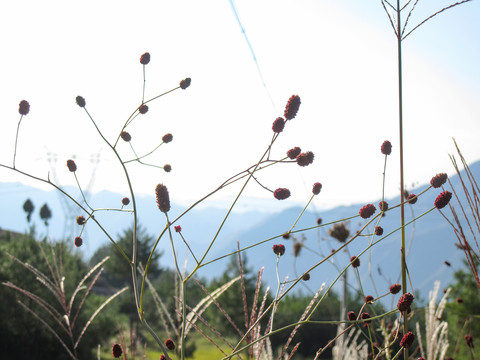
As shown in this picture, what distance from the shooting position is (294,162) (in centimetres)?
73

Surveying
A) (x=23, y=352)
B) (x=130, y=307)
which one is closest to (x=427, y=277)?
(x=130, y=307)

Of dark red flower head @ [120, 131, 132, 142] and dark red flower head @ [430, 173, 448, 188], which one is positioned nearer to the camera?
dark red flower head @ [430, 173, 448, 188]

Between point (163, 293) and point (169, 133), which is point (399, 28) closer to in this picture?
point (169, 133)

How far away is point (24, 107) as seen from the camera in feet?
2.85

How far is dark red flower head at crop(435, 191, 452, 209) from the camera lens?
754 millimetres

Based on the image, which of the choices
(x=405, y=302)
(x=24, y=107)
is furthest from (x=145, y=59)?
(x=405, y=302)

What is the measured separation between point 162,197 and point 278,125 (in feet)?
0.66

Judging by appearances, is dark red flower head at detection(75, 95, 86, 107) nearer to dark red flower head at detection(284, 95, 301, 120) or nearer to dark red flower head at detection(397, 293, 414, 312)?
dark red flower head at detection(284, 95, 301, 120)

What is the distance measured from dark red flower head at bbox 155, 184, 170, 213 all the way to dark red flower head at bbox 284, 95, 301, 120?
207mm

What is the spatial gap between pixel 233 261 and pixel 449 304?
1514 cm

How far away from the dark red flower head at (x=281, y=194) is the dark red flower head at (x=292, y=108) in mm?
108

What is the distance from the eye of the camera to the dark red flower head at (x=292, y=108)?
0.72 m

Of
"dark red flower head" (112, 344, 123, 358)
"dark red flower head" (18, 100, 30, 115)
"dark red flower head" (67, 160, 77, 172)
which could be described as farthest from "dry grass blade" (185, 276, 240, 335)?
"dark red flower head" (18, 100, 30, 115)

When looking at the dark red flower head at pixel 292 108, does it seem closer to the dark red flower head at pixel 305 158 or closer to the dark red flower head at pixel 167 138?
Answer: the dark red flower head at pixel 305 158
